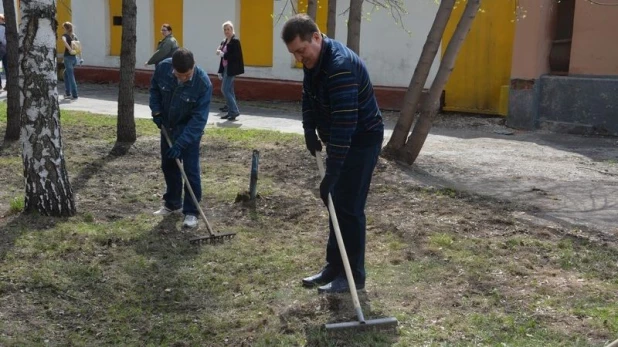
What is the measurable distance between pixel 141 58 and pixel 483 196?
43.8ft

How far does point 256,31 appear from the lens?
18.1m

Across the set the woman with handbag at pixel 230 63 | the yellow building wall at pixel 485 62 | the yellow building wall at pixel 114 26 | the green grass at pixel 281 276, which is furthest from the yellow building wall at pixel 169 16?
the green grass at pixel 281 276

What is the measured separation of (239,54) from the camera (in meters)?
13.9

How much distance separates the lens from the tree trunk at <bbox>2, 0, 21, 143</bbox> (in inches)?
403

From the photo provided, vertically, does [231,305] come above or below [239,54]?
below

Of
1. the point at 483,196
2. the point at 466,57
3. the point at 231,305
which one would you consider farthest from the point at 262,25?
the point at 231,305

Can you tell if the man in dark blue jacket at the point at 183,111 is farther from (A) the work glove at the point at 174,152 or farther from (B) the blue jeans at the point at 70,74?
(B) the blue jeans at the point at 70,74

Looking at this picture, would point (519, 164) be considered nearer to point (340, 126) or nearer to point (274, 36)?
point (340, 126)

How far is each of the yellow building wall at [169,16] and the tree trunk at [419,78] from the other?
10723 millimetres

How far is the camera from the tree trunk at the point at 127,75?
9852 millimetres

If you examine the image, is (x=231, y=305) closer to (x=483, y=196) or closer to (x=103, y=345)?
(x=103, y=345)

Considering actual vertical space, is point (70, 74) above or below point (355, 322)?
above

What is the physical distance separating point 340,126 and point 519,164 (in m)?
6.29

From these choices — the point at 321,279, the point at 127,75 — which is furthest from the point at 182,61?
the point at 127,75
